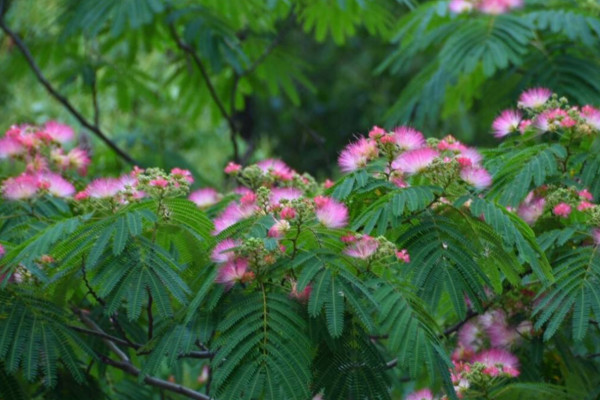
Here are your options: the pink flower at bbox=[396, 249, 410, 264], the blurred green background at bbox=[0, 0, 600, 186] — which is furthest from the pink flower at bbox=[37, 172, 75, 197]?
the pink flower at bbox=[396, 249, 410, 264]

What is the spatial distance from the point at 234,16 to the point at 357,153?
134 inches

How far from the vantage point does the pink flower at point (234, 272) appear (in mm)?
3123

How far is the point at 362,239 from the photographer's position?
3125 millimetres

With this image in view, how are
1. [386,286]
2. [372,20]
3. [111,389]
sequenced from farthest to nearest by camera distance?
[372,20] → [111,389] → [386,286]

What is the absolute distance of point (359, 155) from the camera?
11.7 feet

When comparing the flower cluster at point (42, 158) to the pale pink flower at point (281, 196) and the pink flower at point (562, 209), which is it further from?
the pink flower at point (562, 209)

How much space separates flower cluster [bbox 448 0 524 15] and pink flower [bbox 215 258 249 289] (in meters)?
3.05

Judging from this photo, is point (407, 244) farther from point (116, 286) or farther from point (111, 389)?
point (111, 389)

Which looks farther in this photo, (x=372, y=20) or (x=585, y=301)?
(x=372, y=20)

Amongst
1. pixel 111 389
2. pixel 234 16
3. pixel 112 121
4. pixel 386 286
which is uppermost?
pixel 112 121

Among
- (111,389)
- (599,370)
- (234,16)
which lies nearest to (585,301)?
(599,370)

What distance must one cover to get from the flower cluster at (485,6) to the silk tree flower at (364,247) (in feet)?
9.46

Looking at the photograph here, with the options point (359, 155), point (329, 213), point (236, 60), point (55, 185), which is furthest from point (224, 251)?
point (236, 60)

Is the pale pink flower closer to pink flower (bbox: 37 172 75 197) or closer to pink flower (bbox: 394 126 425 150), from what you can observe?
pink flower (bbox: 394 126 425 150)
